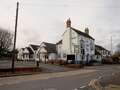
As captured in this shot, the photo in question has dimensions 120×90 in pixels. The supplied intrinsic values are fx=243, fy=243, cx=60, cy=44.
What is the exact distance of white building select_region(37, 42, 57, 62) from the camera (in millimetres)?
79188

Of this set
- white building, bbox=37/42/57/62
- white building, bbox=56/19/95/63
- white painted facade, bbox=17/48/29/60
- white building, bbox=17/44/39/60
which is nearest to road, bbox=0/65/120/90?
white building, bbox=56/19/95/63

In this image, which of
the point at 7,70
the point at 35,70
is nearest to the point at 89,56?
the point at 35,70

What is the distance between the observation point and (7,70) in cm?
3300

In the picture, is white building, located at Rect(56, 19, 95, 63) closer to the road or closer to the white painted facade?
the white painted facade

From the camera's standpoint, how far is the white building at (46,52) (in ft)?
260

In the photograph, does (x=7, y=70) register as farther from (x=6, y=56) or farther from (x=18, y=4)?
(x=6, y=56)

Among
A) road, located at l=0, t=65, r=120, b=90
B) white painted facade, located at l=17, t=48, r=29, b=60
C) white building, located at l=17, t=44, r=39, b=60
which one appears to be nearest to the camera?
road, located at l=0, t=65, r=120, b=90

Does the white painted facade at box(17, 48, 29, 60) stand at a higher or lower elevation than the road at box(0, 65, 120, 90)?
higher

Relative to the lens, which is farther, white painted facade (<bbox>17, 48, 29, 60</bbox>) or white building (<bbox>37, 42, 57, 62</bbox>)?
white painted facade (<bbox>17, 48, 29, 60</bbox>)

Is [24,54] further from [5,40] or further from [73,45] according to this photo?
[73,45]

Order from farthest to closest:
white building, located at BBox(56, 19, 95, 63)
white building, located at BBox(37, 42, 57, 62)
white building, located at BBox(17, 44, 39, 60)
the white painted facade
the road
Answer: the white painted facade
white building, located at BBox(17, 44, 39, 60)
white building, located at BBox(37, 42, 57, 62)
white building, located at BBox(56, 19, 95, 63)
the road

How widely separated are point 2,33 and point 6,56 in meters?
10.7

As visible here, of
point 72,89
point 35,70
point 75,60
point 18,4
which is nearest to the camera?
point 72,89

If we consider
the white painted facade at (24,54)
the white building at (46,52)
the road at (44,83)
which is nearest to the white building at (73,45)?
the white building at (46,52)
